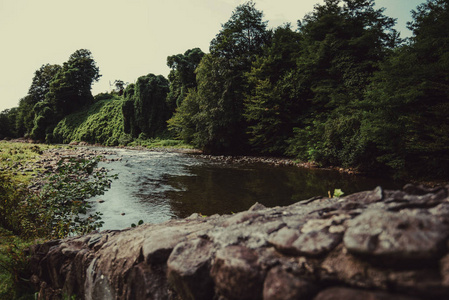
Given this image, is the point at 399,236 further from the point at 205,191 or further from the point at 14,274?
the point at 205,191

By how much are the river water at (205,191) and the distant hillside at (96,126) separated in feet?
108

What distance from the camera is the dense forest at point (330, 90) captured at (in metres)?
7.89

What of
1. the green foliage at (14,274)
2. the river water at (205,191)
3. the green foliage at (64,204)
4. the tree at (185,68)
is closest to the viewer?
the green foliage at (14,274)

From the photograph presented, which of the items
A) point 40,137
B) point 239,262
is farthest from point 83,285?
point 40,137

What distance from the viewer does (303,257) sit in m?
1.17

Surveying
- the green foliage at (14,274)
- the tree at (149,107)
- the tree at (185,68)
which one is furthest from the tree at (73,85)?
the green foliage at (14,274)

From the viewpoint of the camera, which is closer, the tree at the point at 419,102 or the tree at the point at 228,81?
the tree at the point at 419,102

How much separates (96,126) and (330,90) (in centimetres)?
4527

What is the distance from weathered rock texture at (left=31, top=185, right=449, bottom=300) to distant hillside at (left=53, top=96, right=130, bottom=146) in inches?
1629

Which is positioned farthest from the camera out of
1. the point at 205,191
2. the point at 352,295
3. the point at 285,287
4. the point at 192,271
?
the point at 205,191

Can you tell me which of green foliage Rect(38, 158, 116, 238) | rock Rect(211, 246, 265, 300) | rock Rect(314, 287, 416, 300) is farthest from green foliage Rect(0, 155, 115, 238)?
rock Rect(314, 287, 416, 300)

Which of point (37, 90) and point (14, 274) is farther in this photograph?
point (37, 90)

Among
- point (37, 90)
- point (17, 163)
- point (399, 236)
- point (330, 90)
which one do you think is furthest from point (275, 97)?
point (37, 90)

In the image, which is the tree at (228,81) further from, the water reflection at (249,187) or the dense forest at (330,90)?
the water reflection at (249,187)
